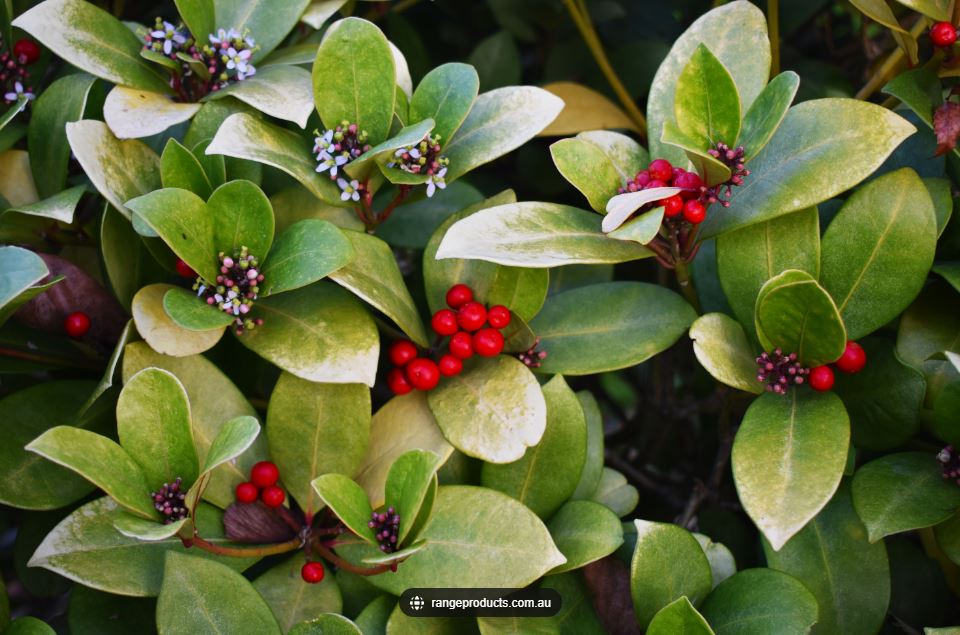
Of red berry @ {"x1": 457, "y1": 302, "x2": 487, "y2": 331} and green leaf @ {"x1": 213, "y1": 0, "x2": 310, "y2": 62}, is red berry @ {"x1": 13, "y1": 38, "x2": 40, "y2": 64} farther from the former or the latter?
red berry @ {"x1": 457, "y1": 302, "x2": 487, "y2": 331}

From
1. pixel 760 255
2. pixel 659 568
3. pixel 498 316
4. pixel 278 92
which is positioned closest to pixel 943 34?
pixel 760 255

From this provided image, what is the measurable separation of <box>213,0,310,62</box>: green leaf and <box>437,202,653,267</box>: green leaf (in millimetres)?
490

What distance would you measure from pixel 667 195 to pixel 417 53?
100 centimetres

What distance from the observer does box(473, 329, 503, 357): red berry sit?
126 centimetres

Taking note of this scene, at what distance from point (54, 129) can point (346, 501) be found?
74cm

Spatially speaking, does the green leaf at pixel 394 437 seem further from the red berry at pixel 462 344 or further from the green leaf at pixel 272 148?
the green leaf at pixel 272 148

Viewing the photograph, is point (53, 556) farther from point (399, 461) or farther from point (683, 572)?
point (683, 572)

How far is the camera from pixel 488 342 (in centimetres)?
126

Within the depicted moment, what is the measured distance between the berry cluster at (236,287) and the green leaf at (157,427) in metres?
0.13

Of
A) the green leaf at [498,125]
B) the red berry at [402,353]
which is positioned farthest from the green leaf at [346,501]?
the green leaf at [498,125]

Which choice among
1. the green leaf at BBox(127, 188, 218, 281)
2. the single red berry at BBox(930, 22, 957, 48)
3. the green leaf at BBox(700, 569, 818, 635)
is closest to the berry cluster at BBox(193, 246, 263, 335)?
the green leaf at BBox(127, 188, 218, 281)

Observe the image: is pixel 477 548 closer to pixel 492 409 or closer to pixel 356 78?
pixel 492 409

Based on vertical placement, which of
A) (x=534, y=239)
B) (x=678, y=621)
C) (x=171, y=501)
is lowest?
(x=678, y=621)

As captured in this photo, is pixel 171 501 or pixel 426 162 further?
pixel 426 162
